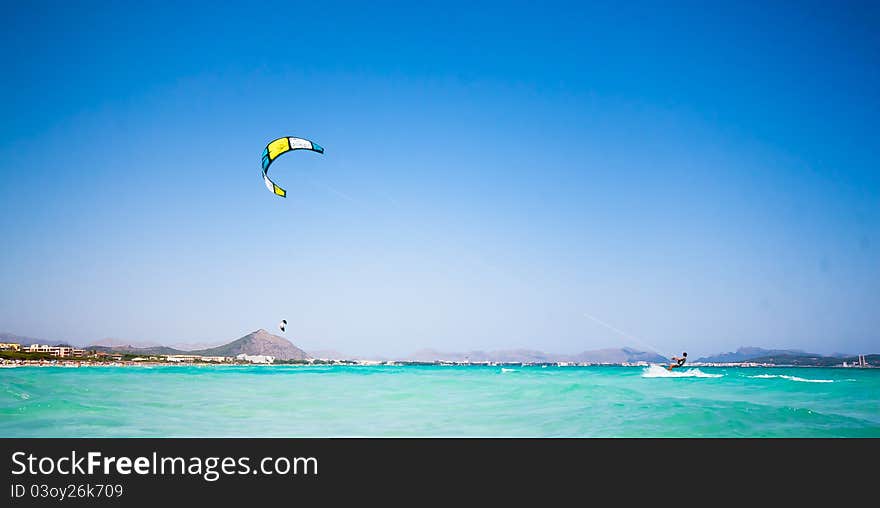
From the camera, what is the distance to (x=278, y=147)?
460 inches

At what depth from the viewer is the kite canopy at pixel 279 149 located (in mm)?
11344

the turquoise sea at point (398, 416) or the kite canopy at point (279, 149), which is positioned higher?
the kite canopy at point (279, 149)

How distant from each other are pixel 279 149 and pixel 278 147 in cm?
5

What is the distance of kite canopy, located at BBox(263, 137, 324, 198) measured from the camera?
11.3 m

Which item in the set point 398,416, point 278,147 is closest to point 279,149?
point 278,147
